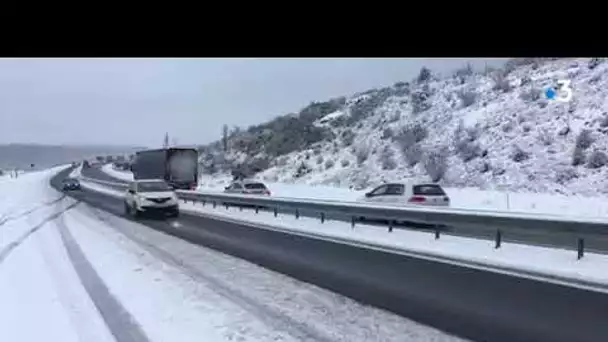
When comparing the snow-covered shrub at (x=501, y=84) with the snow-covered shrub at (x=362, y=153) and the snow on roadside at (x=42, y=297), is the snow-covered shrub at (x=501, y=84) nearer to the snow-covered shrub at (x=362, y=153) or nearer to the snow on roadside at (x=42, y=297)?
the snow-covered shrub at (x=362, y=153)

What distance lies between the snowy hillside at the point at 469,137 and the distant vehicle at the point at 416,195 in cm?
760

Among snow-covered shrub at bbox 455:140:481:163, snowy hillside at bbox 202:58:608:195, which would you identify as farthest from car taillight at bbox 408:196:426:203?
snow-covered shrub at bbox 455:140:481:163

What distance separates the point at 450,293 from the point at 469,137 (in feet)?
99.4

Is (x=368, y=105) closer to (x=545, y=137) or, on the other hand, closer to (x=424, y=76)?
(x=424, y=76)

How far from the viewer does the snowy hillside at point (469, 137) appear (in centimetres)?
3275

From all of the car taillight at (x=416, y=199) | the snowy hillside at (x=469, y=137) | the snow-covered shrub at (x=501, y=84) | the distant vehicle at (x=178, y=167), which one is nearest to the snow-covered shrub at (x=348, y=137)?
the snowy hillside at (x=469, y=137)

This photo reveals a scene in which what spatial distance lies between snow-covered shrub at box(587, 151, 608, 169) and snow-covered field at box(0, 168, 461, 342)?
1965 centimetres

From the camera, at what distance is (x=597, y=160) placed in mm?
30344

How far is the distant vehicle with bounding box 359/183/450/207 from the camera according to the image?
24453mm

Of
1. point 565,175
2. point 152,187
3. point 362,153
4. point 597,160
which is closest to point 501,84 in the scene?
point 362,153

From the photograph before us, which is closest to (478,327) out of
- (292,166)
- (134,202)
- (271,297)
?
(271,297)

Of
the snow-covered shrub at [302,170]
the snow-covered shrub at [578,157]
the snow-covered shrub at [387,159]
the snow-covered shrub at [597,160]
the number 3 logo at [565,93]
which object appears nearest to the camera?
the snow-covered shrub at [597,160]

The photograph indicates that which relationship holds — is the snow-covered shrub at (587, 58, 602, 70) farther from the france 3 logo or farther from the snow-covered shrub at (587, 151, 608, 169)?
the snow-covered shrub at (587, 151, 608, 169)
